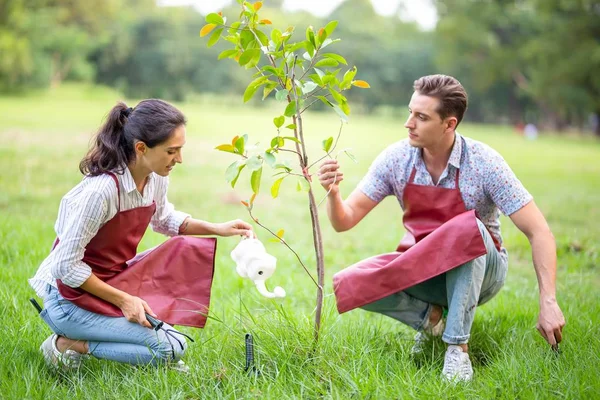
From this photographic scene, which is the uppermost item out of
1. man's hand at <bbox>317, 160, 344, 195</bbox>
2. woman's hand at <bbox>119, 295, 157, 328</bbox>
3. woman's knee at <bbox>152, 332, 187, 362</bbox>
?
man's hand at <bbox>317, 160, 344, 195</bbox>

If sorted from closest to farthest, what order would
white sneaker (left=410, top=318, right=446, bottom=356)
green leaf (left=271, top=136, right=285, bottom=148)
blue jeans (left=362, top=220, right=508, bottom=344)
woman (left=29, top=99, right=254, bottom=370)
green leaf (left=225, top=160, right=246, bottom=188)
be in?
green leaf (left=225, top=160, right=246, bottom=188), green leaf (left=271, top=136, right=285, bottom=148), woman (left=29, top=99, right=254, bottom=370), blue jeans (left=362, top=220, right=508, bottom=344), white sneaker (left=410, top=318, right=446, bottom=356)

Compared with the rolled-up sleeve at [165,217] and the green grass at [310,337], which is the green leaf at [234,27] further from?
the green grass at [310,337]

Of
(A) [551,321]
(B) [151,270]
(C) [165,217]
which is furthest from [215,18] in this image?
(A) [551,321]

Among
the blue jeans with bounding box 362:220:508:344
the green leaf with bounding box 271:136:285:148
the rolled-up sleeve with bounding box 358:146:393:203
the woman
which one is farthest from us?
the rolled-up sleeve with bounding box 358:146:393:203

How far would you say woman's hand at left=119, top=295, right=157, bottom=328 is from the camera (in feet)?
8.78

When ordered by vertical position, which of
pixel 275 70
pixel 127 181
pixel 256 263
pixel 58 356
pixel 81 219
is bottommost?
pixel 58 356

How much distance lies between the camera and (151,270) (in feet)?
9.48

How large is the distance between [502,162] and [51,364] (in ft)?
6.99

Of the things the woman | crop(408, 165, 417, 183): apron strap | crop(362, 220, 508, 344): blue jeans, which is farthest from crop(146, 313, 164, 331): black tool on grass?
crop(408, 165, 417, 183): apron strap

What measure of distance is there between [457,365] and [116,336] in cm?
140

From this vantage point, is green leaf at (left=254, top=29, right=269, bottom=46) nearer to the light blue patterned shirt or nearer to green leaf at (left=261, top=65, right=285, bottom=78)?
green leaf at (left=261, top=65, right=285, bottom=78)

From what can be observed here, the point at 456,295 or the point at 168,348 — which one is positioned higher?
the point at 456,295

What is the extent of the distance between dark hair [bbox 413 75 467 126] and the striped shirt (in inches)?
52.8

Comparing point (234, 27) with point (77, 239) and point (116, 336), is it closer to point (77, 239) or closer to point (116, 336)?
point (77, 239)
